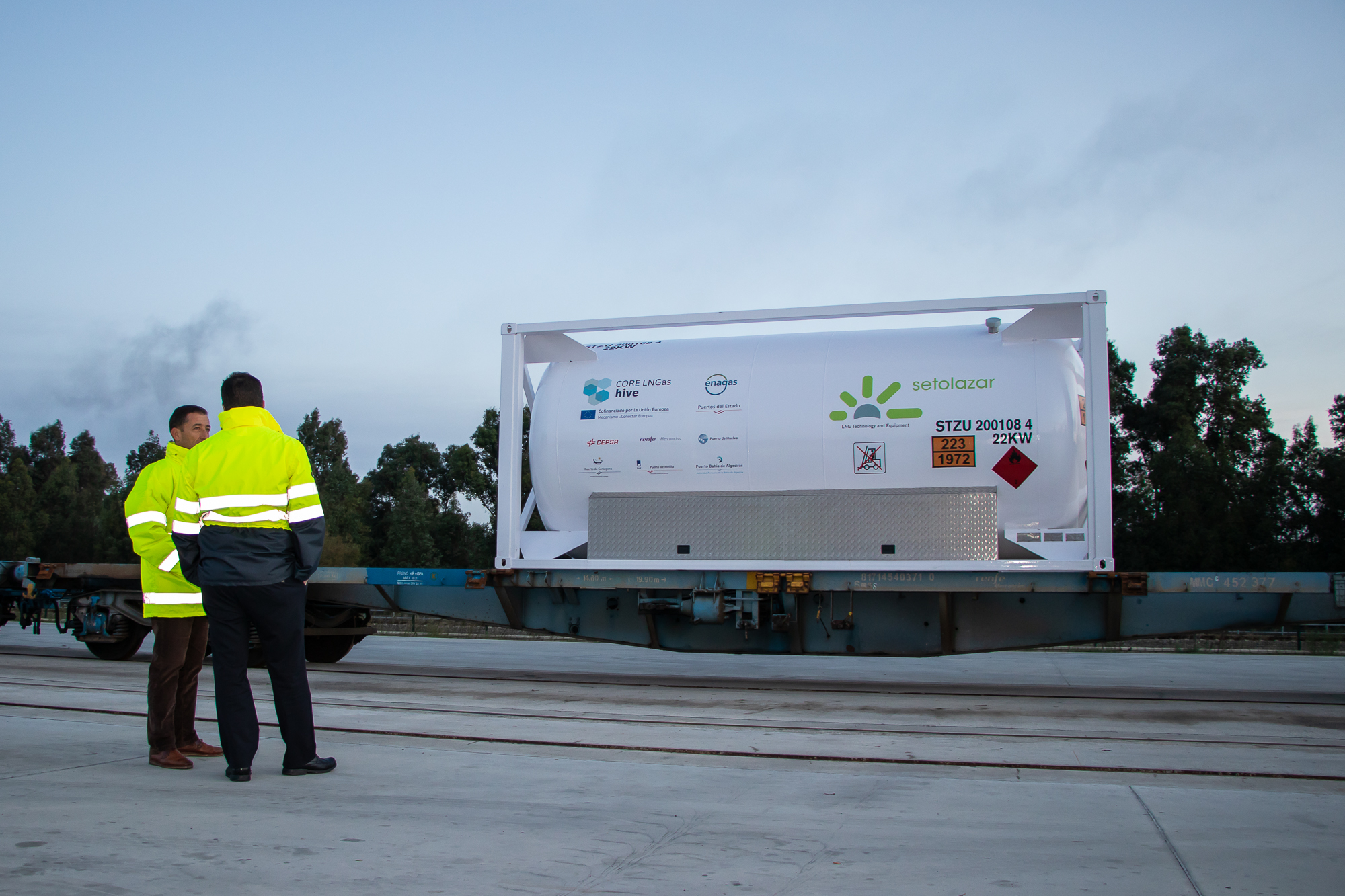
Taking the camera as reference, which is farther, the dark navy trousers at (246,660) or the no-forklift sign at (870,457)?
the no-forklift sign at (870,457)

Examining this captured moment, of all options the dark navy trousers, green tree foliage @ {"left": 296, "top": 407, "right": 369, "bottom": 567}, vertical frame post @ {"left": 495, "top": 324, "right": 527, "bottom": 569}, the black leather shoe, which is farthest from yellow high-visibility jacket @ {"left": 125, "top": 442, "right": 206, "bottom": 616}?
green tree foliage @ {"left": 296, "top": 407, "right": 369, "bottom": 567}

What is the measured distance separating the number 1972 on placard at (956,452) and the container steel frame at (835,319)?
0.96m

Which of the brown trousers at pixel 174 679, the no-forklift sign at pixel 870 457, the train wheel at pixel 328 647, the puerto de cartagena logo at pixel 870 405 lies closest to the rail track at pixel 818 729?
Result: the brown trousers at pixel 174 679

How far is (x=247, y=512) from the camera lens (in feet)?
15.9

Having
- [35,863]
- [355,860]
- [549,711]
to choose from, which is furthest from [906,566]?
A: [35,863]

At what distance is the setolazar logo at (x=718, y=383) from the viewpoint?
1020 cm

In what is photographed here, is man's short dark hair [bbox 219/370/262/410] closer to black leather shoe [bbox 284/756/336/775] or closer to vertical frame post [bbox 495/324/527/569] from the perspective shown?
black leather shoe [bbox 284/756/336/775]

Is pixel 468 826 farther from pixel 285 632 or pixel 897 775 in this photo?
pixel 897 775

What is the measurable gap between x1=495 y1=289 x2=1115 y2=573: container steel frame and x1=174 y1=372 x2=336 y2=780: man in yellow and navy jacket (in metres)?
5.17

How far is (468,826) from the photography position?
4.07 meters

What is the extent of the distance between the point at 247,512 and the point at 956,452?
260 inches

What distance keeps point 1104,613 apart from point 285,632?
7.37 meters

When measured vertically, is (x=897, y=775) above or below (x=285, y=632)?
below

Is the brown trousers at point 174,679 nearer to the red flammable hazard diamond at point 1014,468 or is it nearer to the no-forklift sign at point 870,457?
the no-forklift sign at point 870,457
